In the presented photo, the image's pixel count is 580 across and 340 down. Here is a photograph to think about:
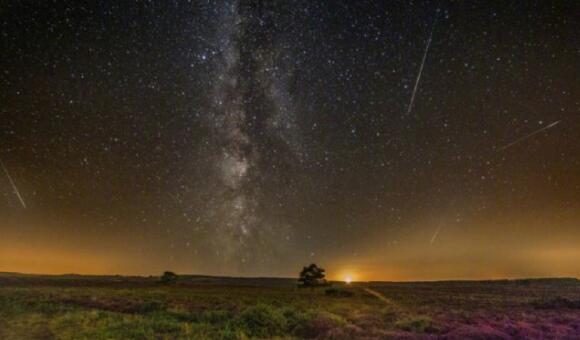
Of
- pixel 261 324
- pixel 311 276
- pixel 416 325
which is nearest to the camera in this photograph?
pixel 416 325

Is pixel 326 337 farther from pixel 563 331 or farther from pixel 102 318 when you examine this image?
pixel 102 318

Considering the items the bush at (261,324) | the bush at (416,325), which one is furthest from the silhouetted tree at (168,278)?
the bush at (416,325)

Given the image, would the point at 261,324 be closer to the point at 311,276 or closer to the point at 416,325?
the point at 416,325

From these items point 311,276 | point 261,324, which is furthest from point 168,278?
point 261,324

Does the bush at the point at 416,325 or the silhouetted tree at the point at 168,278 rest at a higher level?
the silhouetted tree at the point at 168,278

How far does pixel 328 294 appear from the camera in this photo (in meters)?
52.6

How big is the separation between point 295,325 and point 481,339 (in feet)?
28.0

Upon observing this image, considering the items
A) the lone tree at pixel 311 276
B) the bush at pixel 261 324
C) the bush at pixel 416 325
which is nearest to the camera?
the bush at pixel 261 324

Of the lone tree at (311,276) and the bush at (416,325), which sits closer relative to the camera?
the bush at (416,325)

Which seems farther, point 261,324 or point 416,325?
point 261,324

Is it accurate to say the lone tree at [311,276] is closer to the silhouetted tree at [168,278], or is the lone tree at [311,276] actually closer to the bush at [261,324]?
the silhouetted tree at [168,278]

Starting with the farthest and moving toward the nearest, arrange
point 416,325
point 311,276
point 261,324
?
point 311,276 < point 261,324 < point 416,325

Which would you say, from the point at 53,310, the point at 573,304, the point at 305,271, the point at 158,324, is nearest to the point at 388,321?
the point at 158,324

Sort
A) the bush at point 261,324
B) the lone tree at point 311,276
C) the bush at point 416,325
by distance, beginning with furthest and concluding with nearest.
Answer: the lone tree at point 311,276
the bush at point 416,325
the bush at point 261,324
